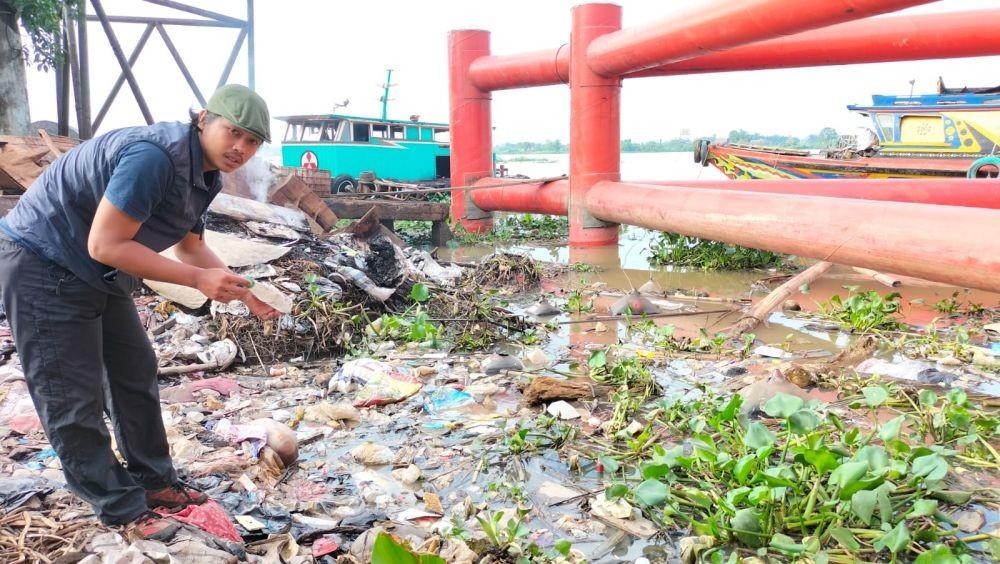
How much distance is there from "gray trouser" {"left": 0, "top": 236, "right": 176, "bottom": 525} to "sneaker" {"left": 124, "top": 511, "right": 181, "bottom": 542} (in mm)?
25

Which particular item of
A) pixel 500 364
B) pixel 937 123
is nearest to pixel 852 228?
pixel 500 364

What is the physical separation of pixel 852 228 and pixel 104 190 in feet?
13.3

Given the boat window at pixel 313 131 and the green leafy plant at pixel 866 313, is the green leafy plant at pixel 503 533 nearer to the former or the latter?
the green leafy plant at pixel 866 313

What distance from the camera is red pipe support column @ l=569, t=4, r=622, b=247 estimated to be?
7.44 metres

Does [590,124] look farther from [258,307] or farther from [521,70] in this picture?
[258,307]

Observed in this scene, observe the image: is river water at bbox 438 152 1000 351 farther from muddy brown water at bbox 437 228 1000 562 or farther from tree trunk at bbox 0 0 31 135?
tree trunk at bbox 0 0 31 135

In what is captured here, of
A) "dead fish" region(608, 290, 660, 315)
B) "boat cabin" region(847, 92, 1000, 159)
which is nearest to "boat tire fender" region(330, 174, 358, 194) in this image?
"dead fish" region(608, 290, 660, 315)

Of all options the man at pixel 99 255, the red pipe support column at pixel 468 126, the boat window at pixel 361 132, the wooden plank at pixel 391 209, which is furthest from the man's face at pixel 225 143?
the boat window at pixel 361 132

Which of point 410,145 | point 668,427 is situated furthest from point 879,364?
point 410,145

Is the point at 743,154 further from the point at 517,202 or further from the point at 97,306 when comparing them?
the point at 97,306

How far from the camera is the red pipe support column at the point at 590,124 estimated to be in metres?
7.44

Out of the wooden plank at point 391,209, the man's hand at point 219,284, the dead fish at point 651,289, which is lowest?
the dead fish at point 651,289

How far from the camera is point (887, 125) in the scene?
1124cm

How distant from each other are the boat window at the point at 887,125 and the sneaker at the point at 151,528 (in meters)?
11.8
